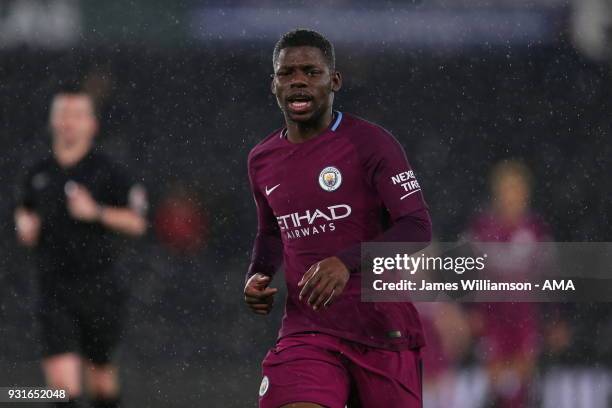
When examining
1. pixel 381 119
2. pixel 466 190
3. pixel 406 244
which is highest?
pixel 381 119

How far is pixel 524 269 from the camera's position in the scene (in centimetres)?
614

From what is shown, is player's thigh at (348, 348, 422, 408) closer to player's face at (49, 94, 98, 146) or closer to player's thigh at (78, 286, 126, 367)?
player's thigh at (78, 286, 126, 367)

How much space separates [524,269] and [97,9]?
3180 millimetres

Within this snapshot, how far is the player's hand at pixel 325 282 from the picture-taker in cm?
286

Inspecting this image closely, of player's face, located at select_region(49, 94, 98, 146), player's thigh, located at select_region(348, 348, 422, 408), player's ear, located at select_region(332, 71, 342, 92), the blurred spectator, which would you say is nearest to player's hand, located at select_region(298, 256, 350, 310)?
player's thigh, located at select_region(348, 348, 422, 408)

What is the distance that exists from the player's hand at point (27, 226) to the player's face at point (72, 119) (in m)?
0.49

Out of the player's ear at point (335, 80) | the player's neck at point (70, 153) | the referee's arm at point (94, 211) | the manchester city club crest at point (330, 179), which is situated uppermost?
the player's neck at point (70, 153)

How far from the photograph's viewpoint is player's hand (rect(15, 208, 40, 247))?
5859mm

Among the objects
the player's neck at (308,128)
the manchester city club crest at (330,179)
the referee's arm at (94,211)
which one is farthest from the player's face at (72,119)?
the manchester city club crest at (330,179)

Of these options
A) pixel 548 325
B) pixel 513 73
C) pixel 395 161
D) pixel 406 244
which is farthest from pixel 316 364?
pixel 513 73

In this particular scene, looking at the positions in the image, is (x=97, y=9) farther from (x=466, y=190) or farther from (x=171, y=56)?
(x=466, y=190)

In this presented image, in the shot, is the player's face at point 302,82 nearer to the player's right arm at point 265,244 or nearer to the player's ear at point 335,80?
the player's ear at point 335,80

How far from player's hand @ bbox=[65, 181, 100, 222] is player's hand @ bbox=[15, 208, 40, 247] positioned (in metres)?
0.24

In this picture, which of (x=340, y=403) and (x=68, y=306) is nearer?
(x=340, y=403)
